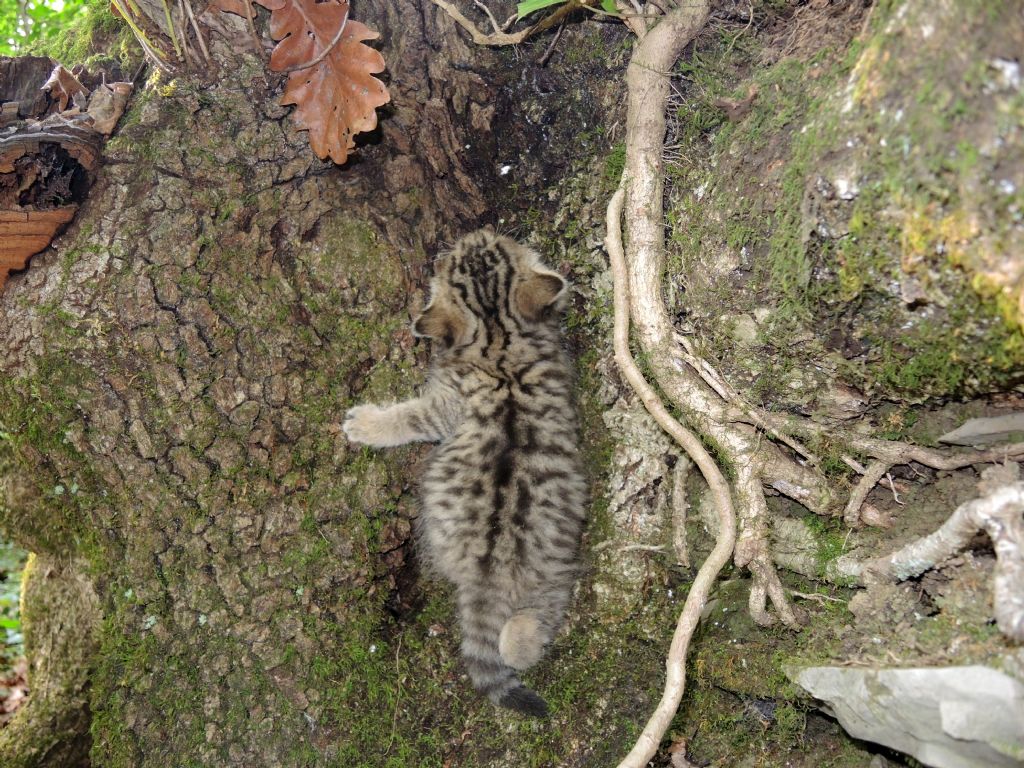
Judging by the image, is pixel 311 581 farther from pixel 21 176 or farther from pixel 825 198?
pixel 825 198

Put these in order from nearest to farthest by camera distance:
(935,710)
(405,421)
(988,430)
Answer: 1. (935,710)
2. (988,430)
3. (405,421)

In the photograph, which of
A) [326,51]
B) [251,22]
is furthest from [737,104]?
[251,22]

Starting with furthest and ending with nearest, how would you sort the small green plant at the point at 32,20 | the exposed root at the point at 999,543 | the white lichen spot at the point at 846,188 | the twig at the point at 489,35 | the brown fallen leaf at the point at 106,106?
the small green plant at the point at 32,20 → the twig at the point at 489,35 → the brown fallen leaf at the point at 106,106 → the white lichen spot at the point at 846,188 → the exposed root at the point at 999,543

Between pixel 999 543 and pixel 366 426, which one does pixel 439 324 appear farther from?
pixel 999 543

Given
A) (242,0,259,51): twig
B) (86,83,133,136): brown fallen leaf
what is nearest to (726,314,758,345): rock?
(242,0,259,51): twig

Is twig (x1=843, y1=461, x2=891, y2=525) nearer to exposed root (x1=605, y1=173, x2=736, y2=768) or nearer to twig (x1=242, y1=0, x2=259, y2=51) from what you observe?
exposed root (x1=605, y1=173, x2=736, y2=768)

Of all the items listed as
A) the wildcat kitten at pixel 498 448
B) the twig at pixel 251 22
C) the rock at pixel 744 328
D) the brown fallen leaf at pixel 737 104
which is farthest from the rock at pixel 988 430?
the twig at pixel 251 22

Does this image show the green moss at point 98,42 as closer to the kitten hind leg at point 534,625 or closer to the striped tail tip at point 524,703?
the kitten hind leg at point 534,625
